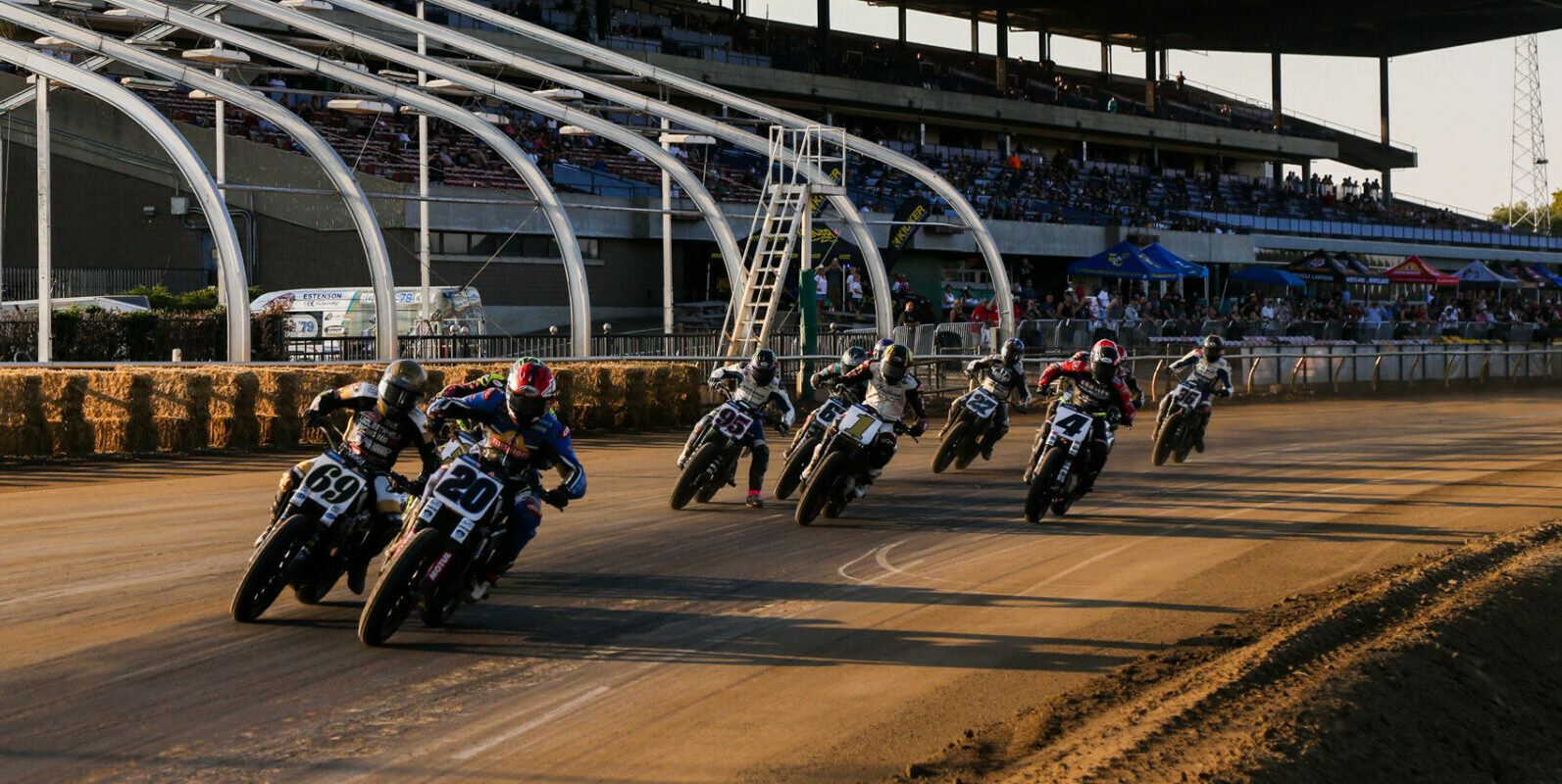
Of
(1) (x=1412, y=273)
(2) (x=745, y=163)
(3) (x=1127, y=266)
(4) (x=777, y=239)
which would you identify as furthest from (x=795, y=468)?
(1) (x=1412, y=273)

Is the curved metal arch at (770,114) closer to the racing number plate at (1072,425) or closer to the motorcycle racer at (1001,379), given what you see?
the motorcycle racer at (1001,379)

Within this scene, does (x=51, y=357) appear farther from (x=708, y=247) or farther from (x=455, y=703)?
(x=708, y=247)

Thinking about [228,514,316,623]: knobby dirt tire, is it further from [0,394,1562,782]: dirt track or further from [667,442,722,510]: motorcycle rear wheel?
[667,442,722,510]: motorcycle rear wheel

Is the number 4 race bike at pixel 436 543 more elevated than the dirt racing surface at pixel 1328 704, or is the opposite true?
the number 4 race bike at pixel 436 543

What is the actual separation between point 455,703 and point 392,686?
45cm

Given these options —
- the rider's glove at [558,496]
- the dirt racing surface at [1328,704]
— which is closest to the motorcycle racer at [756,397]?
the rider's glove at [558,496]

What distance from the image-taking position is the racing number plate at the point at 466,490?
7.87 m

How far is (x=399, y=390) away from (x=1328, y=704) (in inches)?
204

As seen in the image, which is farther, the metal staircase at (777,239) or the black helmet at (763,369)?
the metal staircase at (777,239)

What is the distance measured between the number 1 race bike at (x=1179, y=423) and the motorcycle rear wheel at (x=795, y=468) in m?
6.40

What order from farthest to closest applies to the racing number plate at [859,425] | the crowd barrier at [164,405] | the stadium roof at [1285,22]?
1. the stadium roof at [1285,22]
2. the crowd barrier at [164,405]
3. the racing number plate at [859,425]

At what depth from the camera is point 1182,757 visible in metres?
6.21

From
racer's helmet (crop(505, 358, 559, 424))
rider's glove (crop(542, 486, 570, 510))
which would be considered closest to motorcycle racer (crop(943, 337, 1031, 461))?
racer's helmet (crop(505, 358, 559, 424))

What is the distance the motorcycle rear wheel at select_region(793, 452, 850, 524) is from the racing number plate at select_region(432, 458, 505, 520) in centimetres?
483
